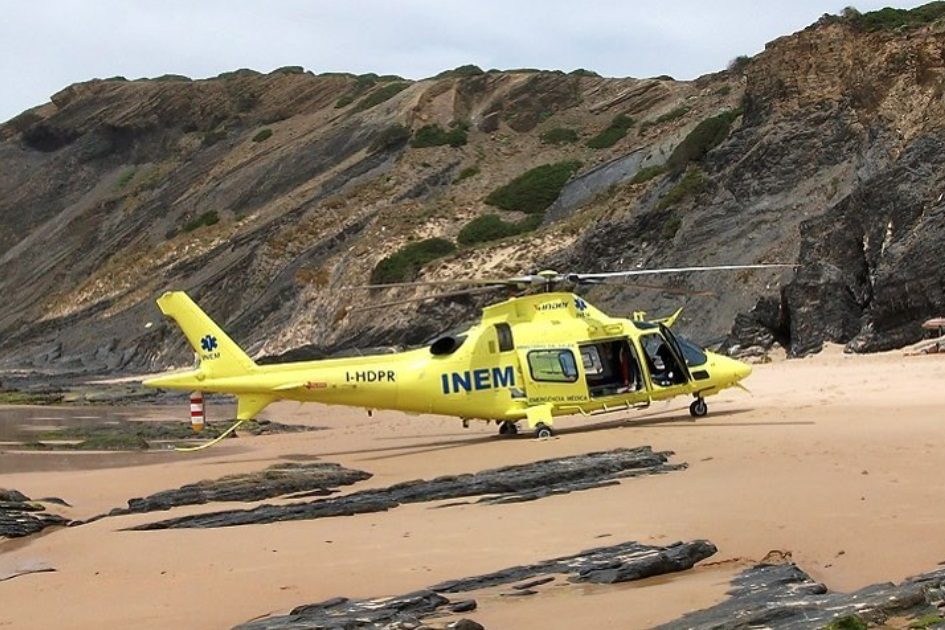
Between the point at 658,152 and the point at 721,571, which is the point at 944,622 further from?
the point at 658,152

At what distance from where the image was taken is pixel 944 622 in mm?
4953

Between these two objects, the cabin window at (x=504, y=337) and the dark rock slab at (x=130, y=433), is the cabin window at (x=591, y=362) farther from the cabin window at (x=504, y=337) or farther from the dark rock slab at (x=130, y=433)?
the dark rock slab at (x=130, y=433)

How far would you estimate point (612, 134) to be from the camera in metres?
59.8

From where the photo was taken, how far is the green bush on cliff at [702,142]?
39375 mm

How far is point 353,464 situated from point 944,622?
11.6 m

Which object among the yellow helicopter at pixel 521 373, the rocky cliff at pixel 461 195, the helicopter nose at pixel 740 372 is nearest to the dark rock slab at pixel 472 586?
the yellow helicopter at pixel 521 373

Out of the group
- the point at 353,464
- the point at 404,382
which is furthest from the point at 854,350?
the point at 353,464

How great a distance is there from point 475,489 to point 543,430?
566 cm

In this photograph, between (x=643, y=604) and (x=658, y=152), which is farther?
(x=658, y=152)

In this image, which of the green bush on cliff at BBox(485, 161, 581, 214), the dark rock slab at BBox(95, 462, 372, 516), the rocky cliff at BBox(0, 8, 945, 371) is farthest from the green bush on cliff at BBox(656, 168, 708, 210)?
the dark rock slab at BBox(95, 462, 372, 516)

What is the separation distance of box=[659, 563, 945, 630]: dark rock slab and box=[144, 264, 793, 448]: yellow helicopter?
37.6ft

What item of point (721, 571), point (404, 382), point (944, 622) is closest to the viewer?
point (944, 622)

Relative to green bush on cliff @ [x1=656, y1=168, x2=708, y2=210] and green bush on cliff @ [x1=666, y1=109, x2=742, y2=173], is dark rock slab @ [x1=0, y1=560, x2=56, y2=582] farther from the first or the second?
green bush on cliff @ [x1=666, y1=109, x2=742, y2=173]

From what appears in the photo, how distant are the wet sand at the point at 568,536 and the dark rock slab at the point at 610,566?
128 mm
